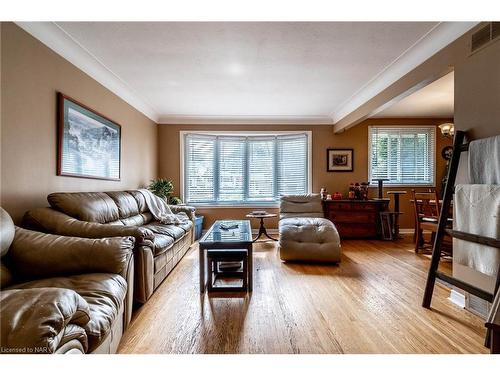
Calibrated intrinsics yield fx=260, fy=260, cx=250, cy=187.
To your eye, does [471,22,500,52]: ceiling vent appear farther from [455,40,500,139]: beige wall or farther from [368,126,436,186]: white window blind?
[368,126,436,186]: white window blind

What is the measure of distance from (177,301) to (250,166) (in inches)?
158

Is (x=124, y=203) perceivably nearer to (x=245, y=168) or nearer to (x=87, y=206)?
(x=87, y=206)

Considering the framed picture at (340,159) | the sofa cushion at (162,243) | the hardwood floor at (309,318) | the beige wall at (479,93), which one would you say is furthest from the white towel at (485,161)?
the framed picture at (340,159)

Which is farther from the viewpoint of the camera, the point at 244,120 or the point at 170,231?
the point at 244,120

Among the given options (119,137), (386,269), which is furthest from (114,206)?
(386,269)

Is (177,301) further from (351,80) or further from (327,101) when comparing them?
(327,101)

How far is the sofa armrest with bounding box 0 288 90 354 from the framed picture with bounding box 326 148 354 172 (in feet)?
18.1

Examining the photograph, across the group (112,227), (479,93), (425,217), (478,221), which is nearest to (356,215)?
(425,217)

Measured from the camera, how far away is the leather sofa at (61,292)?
1.01 m

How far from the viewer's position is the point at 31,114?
91.5 inches

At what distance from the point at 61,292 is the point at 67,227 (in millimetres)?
1228

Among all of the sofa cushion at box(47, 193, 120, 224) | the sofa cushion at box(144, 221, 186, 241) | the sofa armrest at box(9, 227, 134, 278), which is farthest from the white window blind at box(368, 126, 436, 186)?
the sofa armrest at box(9, 227, 134, 278)

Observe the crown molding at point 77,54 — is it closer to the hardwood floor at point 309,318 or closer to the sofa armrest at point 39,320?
the sofa armrest at point 39,320

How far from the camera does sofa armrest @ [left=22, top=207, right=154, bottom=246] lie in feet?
7.04
